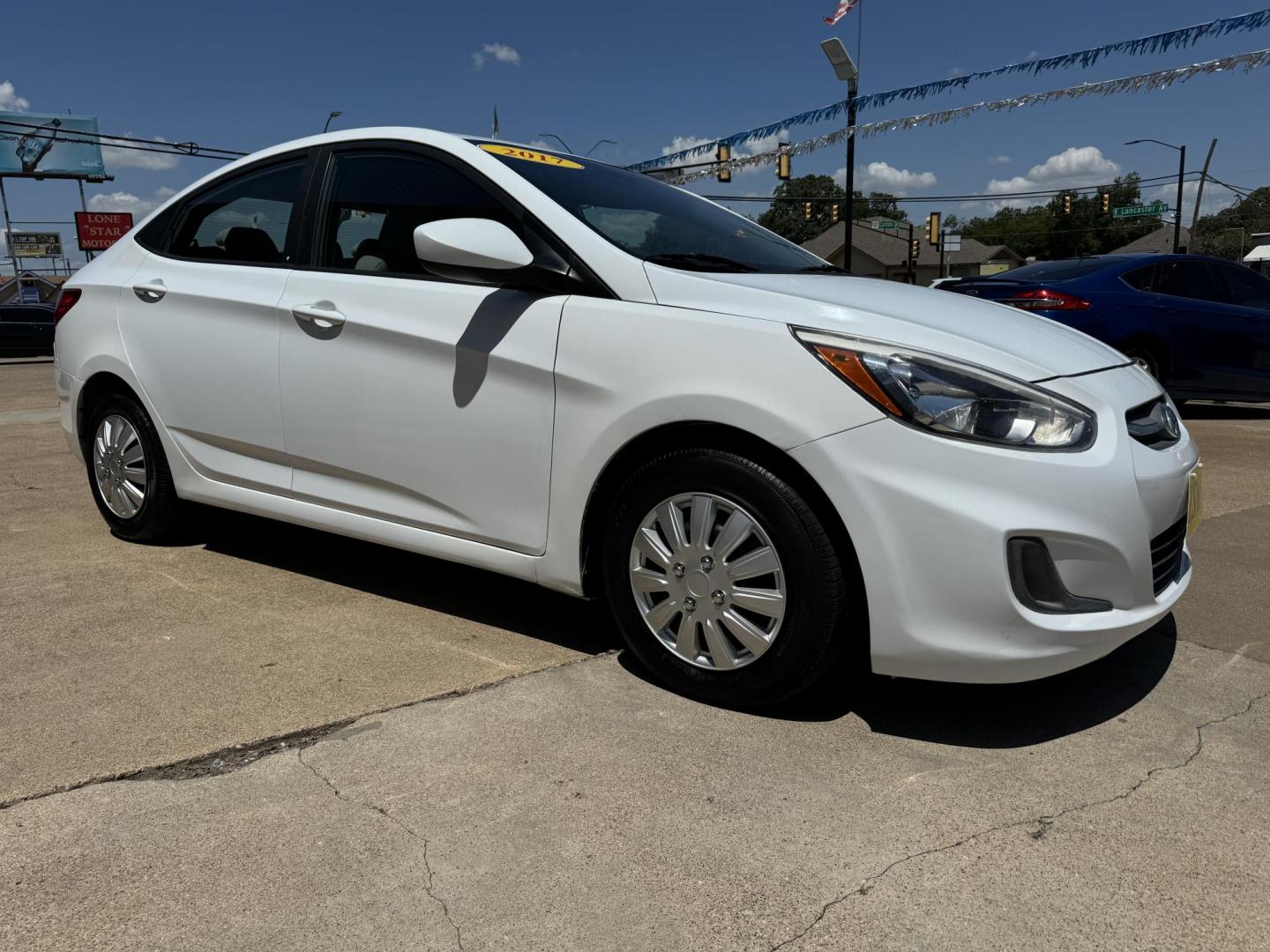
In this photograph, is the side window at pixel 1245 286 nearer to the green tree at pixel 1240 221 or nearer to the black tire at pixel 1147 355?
the black tire at pixel 1147 355

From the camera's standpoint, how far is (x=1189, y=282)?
8625mm

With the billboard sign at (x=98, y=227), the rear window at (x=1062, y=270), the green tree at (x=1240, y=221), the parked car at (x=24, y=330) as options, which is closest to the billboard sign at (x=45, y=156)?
the billboard sign at (x=98, y=227)

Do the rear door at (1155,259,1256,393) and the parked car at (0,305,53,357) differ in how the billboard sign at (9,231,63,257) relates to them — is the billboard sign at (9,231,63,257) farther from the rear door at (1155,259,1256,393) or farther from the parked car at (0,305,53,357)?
the rear door at (1155,259,1256,393)

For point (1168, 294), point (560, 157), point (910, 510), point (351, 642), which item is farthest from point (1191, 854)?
point (1168, 294)

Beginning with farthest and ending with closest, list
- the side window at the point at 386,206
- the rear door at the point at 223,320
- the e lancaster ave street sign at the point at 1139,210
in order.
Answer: the e lancaster ave street sign at the point at 1139,210
the rear door at the point at 223,320
the side window at the point at 386,206

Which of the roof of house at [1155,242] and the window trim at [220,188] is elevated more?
the roof of house at [1155,242]

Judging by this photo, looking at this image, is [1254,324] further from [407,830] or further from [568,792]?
[407,830]

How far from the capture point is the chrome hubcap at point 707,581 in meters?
2.59

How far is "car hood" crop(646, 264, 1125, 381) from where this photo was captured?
2.50m

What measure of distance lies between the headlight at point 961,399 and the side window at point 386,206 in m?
1.34

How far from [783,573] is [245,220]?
103 inches

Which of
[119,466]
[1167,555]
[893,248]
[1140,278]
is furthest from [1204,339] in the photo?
[893,248]

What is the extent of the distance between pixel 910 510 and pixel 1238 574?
249 centimetres

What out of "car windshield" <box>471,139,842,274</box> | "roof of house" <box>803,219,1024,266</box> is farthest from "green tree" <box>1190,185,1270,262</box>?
"car windshield" <box>471,139,842,274</box>
